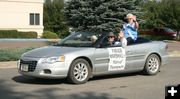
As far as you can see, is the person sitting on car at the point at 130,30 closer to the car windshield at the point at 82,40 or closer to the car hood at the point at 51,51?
the car windshield at the point at 82,40

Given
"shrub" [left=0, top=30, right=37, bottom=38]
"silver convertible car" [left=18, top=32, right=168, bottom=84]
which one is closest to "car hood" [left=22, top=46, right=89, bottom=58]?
"silver convertible car" [left=18, top=32, right=168, bottom=84]

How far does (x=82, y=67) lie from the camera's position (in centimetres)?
999

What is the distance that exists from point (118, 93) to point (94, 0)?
51.5 ft

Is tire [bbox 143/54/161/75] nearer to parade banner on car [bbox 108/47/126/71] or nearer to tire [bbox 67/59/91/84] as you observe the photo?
parade banner on car [bbox 108/47/126/71]

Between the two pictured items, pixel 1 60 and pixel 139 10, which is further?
pixel 139 10

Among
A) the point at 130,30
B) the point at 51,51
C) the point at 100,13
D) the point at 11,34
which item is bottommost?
the point at 51,51

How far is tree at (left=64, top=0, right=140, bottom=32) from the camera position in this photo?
23391 mm

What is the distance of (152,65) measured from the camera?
38.8 feet

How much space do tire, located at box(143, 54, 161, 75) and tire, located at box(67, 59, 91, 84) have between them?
85.9 inches

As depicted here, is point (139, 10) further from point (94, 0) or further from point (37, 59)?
point (37, 59)

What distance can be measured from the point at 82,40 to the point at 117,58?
3.22 feet

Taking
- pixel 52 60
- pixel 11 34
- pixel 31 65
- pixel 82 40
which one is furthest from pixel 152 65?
pixel 11 34

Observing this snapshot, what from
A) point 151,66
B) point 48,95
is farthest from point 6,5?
point 48,95

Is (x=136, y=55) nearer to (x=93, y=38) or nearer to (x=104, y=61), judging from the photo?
(x=104, y=61)
